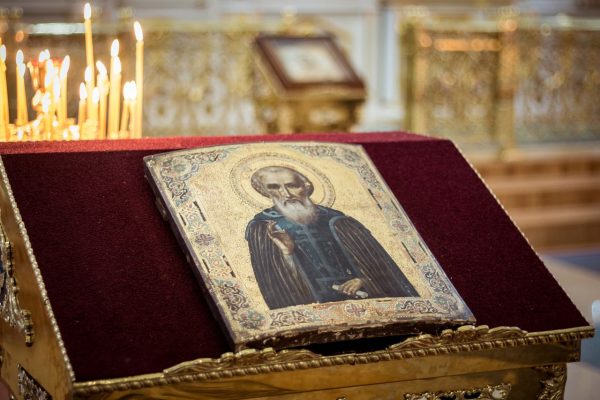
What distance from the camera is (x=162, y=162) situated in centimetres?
226

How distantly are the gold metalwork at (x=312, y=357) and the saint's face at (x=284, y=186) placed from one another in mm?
404

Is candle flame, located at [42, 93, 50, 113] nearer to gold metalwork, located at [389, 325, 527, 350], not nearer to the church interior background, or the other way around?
gold metalwork, located at [389, 325, 527, 350]

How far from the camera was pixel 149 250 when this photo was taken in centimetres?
212

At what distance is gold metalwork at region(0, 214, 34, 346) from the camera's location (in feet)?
6.97

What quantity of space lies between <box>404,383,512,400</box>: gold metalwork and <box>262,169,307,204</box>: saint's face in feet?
1.69

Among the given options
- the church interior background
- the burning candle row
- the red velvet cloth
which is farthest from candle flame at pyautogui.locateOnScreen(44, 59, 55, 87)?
the church interior background

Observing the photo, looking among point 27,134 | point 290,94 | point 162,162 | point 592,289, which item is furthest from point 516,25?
point 162,162

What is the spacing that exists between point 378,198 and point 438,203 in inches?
7.6

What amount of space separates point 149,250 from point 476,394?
31.9 inches

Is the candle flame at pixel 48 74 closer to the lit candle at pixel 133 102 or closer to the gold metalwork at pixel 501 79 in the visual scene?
the lit candle at pixel 133 102

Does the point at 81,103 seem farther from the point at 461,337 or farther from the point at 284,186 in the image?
the point at 461,337

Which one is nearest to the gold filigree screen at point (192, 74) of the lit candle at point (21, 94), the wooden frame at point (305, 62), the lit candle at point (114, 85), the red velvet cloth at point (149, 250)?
the wooden frame at point (305, 62)

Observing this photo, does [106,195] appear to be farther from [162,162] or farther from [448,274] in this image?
[448,274]

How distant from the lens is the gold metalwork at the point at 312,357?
189 cm
